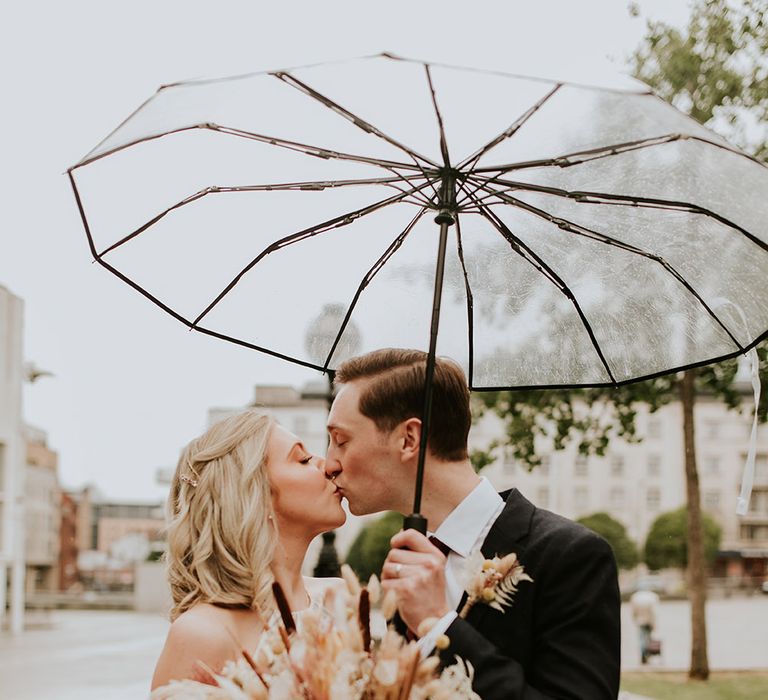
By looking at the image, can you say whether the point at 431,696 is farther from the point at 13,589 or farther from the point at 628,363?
the point at 13,589

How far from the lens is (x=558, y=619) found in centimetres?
262

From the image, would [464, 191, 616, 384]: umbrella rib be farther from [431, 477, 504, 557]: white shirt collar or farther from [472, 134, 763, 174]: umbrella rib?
[431, 477, 504, 557]: white shirt collar

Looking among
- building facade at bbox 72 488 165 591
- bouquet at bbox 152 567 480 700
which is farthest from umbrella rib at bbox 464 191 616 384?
building facade at bbox 72 488 165 591

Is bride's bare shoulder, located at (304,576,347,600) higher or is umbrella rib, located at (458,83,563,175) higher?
umbrella rib, located at (458,83,563,175)

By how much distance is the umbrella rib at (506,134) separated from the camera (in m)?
2.80

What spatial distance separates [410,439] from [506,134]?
886mm

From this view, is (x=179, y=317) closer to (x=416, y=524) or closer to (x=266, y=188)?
(x=266, y=188)

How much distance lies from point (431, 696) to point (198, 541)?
186cm

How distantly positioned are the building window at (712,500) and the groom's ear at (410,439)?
308 ft

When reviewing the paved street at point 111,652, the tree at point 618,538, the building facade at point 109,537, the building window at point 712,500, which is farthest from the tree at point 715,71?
the building facade at point 109,537

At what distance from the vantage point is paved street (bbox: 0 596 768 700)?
59.4 ft

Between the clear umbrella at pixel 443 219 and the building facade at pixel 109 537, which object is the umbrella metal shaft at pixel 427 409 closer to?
the clear umbrella at pixel 443 219

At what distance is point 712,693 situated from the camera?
54.2 feet

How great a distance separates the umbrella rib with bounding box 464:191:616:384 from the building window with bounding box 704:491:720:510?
93.3 m
